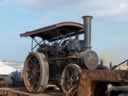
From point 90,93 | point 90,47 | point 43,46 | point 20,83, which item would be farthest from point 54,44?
point 90,93

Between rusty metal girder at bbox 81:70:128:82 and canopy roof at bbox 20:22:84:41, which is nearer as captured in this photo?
rusty metal girder at bbox 81:70:128:82

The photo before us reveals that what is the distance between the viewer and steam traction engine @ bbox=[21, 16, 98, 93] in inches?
449

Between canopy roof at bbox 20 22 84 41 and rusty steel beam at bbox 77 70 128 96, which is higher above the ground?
canopy roof at bbox 20 22 84 41

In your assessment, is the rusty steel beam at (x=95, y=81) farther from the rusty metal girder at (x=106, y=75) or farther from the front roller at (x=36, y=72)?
the front roller at (x=36, y=72)

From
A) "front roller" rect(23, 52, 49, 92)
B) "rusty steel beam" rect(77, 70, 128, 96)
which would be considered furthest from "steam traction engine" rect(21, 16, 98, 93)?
"rusty steel beam" rect(77, 70, 128, 96)

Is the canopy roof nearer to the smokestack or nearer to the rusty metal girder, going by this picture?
the smokestack

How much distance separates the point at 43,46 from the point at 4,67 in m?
11.4

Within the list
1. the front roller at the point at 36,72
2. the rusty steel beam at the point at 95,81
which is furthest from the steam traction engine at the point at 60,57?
the rusty steel beam at the point at 95,81

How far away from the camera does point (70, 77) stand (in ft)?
35.8

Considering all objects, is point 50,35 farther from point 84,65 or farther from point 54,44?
point 84,65

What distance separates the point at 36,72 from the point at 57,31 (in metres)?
1.40

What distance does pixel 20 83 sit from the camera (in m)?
15.7

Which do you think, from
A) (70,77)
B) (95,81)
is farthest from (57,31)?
(95,81)

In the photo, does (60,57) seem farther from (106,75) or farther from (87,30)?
(106,75)
